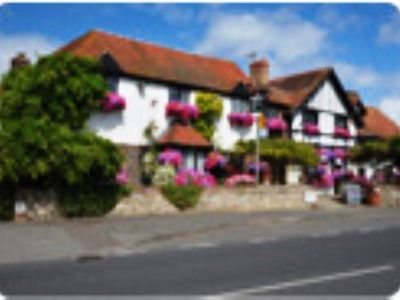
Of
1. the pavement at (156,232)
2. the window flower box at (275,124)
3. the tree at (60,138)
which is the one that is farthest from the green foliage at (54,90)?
the window flower box at (275,124)

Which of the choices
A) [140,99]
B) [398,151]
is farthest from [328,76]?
[140,99]

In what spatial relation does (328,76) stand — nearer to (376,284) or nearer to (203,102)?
(203,102)

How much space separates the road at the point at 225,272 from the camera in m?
7.61

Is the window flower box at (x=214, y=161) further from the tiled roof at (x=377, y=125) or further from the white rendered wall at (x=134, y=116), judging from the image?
the tiled roof at (x=377, y=125)

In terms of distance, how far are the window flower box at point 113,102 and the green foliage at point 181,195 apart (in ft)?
18.2

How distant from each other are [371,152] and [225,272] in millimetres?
25122

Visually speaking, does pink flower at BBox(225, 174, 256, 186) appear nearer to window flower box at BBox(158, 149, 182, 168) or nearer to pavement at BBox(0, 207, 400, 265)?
window flower box at BBox(158, 149, 182, 168)

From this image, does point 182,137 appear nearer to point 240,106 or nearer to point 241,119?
point 241,119

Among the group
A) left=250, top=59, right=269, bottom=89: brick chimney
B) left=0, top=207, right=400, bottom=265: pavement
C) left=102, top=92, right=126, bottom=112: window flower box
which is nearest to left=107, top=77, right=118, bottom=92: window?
left=102, top=92, right=126, bottom=112: window flower box

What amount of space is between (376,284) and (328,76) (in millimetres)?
28988

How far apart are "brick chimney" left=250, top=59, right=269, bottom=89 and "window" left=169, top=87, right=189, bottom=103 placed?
6.21 metres

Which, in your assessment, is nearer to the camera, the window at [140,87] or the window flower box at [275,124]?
the window at [140,87]

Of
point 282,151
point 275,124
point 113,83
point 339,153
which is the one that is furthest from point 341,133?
point 113,83

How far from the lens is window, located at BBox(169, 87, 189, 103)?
26.4m
